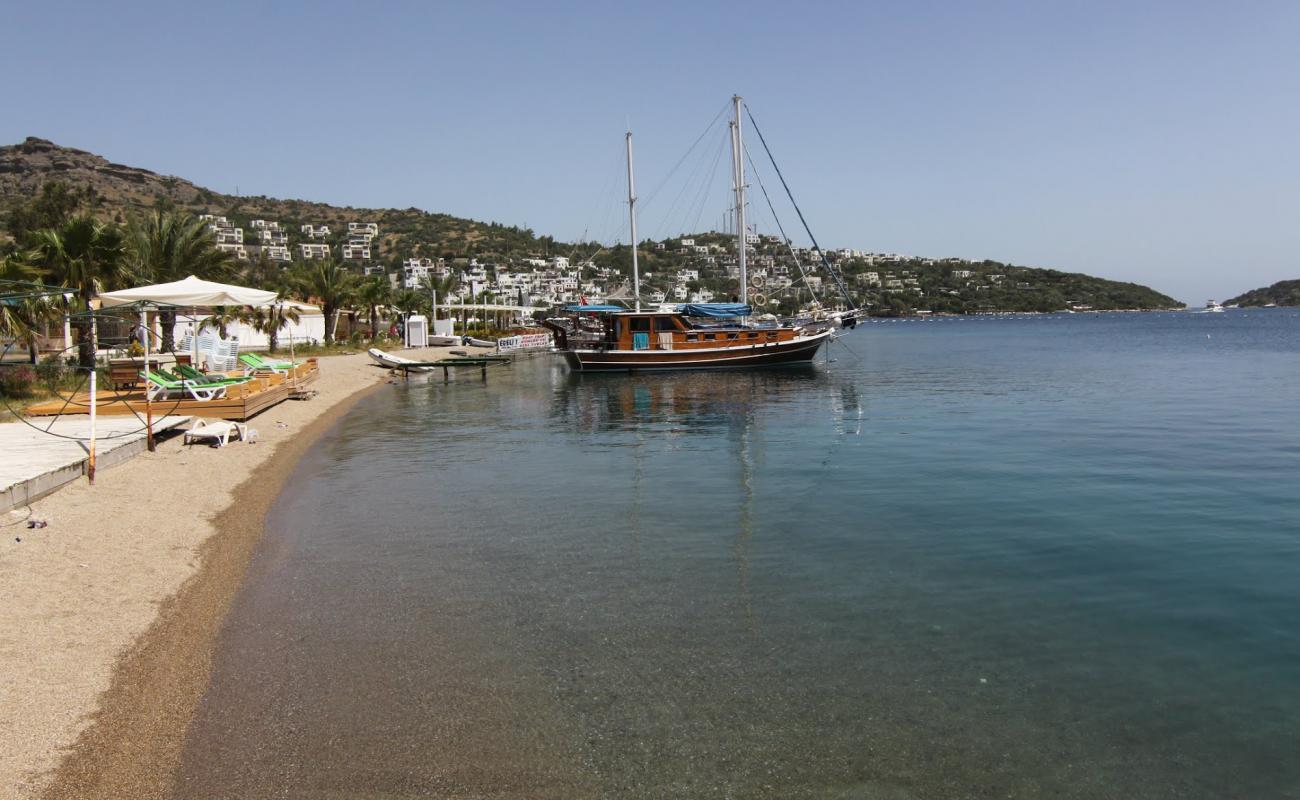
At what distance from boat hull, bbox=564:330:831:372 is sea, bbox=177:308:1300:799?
27.8 metres

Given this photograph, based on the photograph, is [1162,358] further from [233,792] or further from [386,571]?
[233,792]

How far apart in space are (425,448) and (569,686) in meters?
14.0

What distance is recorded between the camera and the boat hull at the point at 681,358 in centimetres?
4612

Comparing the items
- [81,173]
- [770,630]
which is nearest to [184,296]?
[770,630]

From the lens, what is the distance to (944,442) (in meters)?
20.1

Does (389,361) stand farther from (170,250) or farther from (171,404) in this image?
(171,404)

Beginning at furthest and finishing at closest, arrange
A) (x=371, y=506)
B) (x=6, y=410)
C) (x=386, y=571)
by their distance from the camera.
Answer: (x=6, y=410) < (x=371, y=506) < (x=386, y=571)

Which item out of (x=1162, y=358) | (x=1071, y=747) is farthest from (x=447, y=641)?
(x=1162, y=358)

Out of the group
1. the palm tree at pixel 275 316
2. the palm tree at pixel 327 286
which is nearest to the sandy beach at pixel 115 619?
the palm tree at pixel 275 316

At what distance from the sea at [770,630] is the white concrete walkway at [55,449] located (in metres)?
2.75

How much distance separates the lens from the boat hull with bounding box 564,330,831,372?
1816 inches

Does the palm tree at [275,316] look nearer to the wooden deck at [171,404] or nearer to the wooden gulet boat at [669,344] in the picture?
the wooden gulet boat at [669,344]

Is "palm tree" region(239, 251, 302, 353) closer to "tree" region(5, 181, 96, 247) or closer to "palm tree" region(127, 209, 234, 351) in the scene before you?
"palm tree" region(127, 209, 234, 351)

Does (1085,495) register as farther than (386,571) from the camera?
Yes
